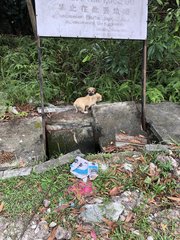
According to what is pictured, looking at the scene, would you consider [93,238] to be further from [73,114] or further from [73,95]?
[73,95]

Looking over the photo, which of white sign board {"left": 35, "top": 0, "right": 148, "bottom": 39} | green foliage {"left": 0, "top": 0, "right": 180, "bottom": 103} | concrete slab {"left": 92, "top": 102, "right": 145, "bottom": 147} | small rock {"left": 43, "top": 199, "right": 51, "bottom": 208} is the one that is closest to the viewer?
small rock {"left": 43, "top": 199, "right": 51, "bottom": 208}

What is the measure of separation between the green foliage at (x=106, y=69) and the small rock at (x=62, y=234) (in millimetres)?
2303

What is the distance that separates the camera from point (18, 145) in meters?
2.94

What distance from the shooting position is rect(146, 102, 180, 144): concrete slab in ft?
9.56

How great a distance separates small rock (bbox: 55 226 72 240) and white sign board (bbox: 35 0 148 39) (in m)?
1.91

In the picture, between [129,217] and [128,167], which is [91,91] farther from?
[129,217]

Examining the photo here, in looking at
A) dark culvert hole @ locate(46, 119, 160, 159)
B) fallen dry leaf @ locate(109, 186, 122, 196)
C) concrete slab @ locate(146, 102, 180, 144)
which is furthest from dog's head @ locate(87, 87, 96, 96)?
fallen dry leaf @ locate(109, 186, 122, 196)

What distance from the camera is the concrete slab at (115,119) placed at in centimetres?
316

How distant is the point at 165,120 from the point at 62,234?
76.9 inches

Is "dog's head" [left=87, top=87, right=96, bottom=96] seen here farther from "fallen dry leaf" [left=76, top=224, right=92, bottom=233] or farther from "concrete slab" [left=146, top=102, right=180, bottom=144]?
"fallen dry leaf" [left=76, top=224, right=92, bottom=233]

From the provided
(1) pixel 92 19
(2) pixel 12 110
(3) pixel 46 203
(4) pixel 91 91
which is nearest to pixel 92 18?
(1) pixel 92 19

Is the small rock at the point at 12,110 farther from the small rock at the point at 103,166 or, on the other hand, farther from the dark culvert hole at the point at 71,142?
the small rock at the point at 103,166

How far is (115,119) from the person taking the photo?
3365mm

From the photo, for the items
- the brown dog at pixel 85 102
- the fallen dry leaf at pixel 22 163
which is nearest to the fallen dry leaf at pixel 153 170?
the fallen dry leaf at pixel 22 163
